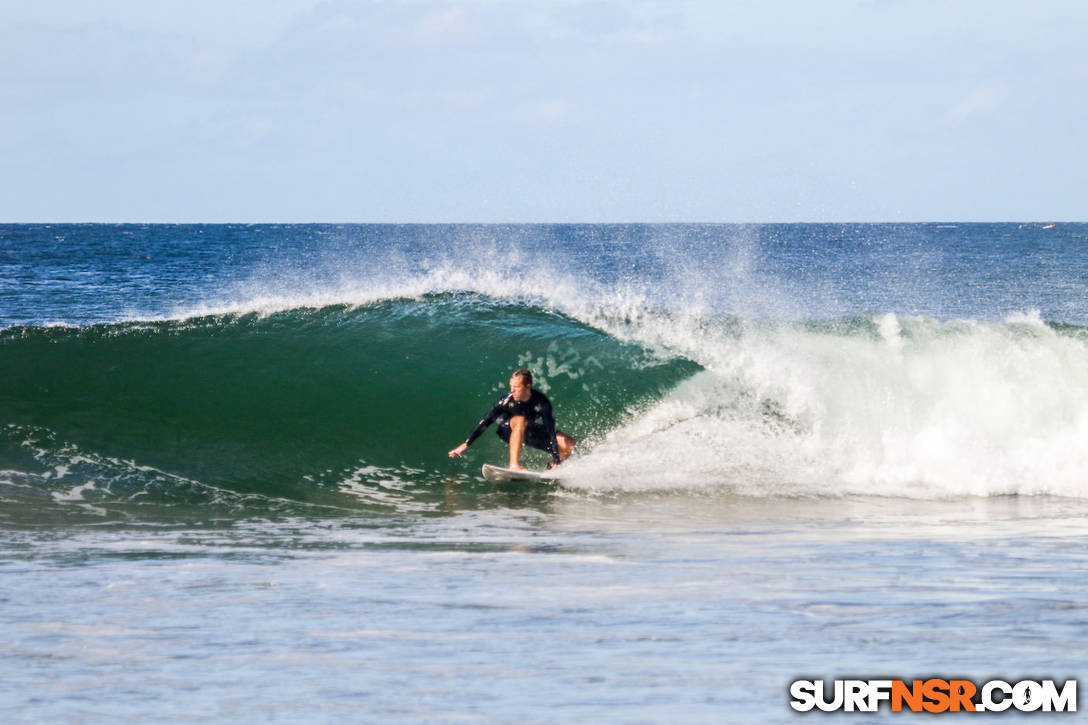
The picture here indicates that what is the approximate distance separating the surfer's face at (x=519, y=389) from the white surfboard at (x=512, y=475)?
2.43 feet

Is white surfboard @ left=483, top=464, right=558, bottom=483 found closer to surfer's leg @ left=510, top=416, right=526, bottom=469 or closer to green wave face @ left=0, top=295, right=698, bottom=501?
surfer's leg @ left=510, top=416, right=526, bottom=469

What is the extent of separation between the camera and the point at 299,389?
13.8m

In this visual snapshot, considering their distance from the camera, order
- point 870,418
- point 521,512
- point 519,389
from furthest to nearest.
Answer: point 870,418 → point 519,389 → point 521,512

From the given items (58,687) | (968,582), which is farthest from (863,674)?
(58,687)

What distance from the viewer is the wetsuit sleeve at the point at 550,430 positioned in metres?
10.8

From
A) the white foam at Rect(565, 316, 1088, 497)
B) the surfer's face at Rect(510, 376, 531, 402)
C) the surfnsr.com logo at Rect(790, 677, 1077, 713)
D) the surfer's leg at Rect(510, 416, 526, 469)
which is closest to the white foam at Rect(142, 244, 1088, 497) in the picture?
the white foam at Rect(565, 316, 1088, 497)

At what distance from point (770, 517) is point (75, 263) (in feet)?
165

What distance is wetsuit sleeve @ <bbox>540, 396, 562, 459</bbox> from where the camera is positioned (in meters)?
10.8

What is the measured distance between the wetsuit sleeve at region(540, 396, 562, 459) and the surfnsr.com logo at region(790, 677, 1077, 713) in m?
6.41

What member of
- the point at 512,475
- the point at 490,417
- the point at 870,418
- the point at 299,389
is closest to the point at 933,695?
the point at 512,475

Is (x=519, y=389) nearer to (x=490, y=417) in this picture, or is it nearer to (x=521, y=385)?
(x=521, y=385)

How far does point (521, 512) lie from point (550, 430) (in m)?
1.75

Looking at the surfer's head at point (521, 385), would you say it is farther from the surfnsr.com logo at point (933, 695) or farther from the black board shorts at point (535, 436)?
the surfnsr.com logo at point (933, 695)

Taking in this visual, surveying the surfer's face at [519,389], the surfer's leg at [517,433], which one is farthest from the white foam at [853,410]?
the surfer's face at [519,389]
